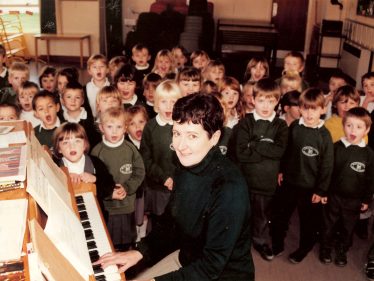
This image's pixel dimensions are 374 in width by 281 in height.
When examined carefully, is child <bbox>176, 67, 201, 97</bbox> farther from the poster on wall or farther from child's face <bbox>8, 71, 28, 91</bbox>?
the poster on wall

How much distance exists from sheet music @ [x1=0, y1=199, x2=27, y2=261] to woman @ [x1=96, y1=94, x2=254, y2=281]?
43cm

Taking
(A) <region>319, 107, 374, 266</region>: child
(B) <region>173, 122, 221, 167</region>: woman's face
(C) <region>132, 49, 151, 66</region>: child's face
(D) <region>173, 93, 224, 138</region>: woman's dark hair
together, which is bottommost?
(A) <region>319, 107, 374, 266</region>: child

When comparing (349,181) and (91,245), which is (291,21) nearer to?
(349,181)

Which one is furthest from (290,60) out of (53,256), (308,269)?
(53,256)

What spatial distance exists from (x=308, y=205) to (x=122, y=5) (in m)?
10.6

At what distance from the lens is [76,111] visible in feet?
14.2

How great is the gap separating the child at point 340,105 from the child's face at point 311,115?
18.6 inches

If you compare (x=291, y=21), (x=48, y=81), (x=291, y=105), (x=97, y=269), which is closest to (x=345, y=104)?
(x=291, y=105)

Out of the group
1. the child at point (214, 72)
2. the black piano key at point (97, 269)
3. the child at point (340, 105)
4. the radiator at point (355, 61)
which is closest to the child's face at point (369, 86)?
the child at point (340, 105)

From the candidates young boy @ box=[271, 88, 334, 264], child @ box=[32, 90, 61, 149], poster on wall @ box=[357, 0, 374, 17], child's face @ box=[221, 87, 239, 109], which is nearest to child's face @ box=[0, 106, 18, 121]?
child @ box=[32, 90, 61, 149]

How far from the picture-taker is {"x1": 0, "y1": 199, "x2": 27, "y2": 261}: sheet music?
1740mm

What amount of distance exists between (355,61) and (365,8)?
126cm

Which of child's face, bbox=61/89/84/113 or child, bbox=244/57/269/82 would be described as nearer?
child's face, bbox=61/89/84/113

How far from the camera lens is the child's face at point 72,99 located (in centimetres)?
432
